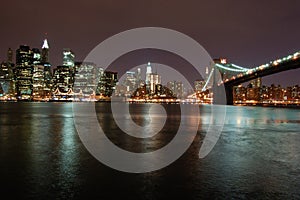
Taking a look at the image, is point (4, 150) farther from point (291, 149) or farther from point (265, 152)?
point (291, 149)

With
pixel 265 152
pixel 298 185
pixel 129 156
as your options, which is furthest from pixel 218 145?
pixel 298 185

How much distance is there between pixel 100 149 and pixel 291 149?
755 cm

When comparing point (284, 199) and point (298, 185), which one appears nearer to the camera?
point (284, 199)

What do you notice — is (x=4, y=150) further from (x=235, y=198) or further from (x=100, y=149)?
(x=235, y=198)

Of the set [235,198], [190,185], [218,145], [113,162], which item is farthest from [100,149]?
[235,198]

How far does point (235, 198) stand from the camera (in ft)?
20.0

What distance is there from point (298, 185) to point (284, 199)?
1.20 metres

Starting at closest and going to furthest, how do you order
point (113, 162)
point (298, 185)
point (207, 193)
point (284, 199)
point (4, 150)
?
point (284, 199) < point (207, 193) < point (298, 185) < point (113, 162) < point (4, 150)

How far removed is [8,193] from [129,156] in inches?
196

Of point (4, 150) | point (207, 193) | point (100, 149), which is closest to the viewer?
point (207, 193)

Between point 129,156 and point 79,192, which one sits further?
point 129,156

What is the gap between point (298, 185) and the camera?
7.01 m

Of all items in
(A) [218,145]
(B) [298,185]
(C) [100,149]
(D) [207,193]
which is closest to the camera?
(D) [207,193]

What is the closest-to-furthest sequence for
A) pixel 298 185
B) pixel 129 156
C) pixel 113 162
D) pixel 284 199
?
1. pixel 284 199
2. pixel 298 185
3. pixel 113 162
4. pixel 129 156
